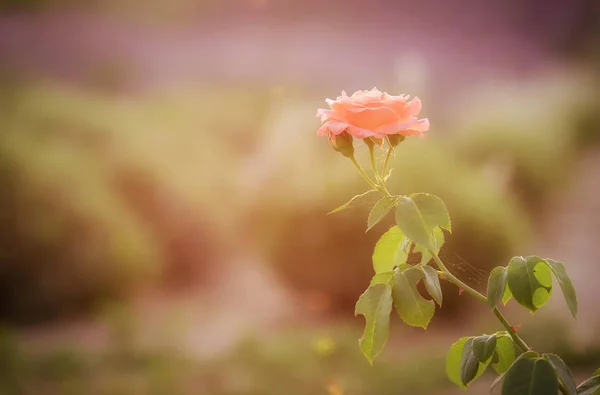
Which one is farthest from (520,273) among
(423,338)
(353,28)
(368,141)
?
(353,28)

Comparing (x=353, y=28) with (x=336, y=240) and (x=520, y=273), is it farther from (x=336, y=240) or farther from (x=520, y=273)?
(x=520, y=273)

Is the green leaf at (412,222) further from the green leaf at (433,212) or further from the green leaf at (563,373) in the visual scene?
the green leaf at (563,373)

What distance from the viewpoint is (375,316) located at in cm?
48

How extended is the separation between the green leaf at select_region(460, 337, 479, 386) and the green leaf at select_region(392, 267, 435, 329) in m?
0.06

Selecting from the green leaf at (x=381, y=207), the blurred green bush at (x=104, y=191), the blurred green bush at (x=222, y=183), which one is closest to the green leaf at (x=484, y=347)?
the green leaf at (x=381, y=207)

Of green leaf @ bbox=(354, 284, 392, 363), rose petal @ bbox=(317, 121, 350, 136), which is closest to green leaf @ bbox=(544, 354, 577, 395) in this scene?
green leaf @ bbox=(354, 284, 392, 363)

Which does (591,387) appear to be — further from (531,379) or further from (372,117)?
(372,117)

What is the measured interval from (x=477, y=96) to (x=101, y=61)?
4.04 feet


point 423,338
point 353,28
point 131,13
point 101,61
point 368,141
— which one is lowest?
point 423,338

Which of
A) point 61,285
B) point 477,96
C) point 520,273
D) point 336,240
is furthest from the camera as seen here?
point 477,96

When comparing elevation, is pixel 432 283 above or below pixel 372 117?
below

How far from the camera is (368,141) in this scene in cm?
51

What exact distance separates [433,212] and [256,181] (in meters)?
1.27

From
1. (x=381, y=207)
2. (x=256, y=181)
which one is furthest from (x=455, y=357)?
(x=256, y=181)
